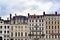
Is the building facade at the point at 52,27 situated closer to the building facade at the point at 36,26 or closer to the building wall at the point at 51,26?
the building wall at the point at 51,26

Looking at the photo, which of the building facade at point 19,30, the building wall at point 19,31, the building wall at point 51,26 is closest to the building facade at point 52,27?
the building wall at point 51,26

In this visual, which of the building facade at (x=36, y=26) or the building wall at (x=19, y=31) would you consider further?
the building wall at (x=19, y=31)

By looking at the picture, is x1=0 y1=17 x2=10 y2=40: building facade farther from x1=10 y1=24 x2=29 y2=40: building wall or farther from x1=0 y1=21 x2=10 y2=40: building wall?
→ x1=10 y1=24 x2=29 y2=40: building wall

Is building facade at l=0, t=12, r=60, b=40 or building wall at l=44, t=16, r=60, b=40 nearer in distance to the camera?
building wall at l=44, t=16, r=60, b=40

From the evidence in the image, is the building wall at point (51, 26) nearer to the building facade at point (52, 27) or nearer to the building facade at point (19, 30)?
the building facade at point (52, 27)

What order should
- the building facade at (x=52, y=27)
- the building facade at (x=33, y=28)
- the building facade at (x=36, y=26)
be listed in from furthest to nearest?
the building facade at (x=36, y=26) → the building facade at (x=33, y=28) → the building facade at (x=52, y=27)

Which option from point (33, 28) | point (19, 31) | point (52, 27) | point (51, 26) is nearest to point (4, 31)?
point (19, 31)

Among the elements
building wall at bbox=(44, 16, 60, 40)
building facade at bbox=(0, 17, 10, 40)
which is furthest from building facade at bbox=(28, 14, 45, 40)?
building facade at bbox=(0, 17, 10, 40)

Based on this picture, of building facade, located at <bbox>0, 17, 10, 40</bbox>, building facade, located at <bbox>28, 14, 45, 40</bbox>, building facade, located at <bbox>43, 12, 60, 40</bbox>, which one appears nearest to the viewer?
Result: building facade, located at <bbox>43, 12, 60, 40</bbox>

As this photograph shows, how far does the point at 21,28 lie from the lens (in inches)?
3789

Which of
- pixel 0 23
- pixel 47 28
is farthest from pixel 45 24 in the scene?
pixel 0 23

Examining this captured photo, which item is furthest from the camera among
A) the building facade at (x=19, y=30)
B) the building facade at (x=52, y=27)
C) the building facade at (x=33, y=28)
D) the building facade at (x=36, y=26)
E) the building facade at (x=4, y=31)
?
the building facade at (x=4, y=31)

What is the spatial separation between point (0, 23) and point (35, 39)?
15.3 m

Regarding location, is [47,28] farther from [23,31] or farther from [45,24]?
[23,31]
